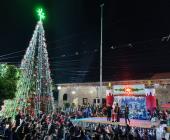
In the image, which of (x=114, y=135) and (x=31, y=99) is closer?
(x=114, y=135)

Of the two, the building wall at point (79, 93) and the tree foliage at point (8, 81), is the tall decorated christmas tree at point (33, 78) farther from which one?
the building wall at point (79, 93)

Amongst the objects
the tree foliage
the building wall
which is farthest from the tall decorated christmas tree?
the building wall

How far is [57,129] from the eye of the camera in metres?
14.4

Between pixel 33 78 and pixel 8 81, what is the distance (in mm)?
3558

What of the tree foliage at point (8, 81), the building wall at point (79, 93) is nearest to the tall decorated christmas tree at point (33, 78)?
the tree foliage at point (8, 81)

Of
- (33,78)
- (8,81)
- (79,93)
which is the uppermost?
(33,78)

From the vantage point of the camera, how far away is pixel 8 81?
20484 millimetres

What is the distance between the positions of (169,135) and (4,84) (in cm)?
1216

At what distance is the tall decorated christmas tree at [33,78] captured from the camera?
21859mm

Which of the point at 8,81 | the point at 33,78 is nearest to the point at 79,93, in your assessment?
the point at 33,78

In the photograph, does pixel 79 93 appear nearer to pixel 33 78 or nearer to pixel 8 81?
pixel 33 78

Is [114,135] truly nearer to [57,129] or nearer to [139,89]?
[57,129]

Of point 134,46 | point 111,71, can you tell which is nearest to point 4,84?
point 134,46

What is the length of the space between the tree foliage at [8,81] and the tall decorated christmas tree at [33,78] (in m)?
0.90
